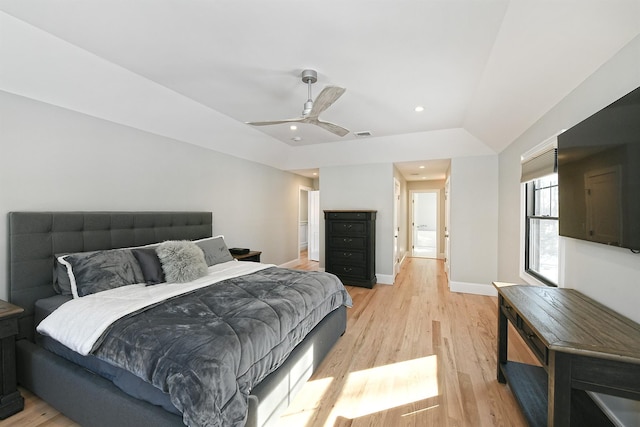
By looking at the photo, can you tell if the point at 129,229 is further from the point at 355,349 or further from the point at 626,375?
the point at 626,375

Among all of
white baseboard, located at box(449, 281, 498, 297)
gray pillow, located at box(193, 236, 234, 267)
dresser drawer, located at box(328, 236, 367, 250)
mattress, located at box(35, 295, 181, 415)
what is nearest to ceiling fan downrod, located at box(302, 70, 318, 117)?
gray pillow, located at box(193, 236, 234, 267)

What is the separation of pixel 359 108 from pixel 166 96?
89.1 inches

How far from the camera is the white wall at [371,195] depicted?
16.7 feet

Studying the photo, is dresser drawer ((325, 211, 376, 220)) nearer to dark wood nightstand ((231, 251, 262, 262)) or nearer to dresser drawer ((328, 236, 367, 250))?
dresser drawer ((328, 236, 367, 250))

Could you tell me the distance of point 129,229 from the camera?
296 centimetres

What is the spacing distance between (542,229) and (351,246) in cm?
280

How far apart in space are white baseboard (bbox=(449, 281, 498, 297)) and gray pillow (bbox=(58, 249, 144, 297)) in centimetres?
461

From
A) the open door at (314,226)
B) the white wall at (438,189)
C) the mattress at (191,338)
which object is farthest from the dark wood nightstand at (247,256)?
the white wall at (438,189)

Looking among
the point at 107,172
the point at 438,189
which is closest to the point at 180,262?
the point at 107,172

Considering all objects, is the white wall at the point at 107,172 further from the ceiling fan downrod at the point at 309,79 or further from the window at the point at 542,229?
the window at the point at 542,229

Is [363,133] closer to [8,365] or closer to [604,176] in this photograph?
[604,176]

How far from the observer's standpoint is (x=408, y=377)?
225 cm

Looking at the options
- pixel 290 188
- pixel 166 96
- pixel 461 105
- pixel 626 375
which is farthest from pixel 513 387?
pixel 290 188

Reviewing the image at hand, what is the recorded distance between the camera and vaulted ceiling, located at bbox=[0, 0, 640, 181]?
1702 mm
